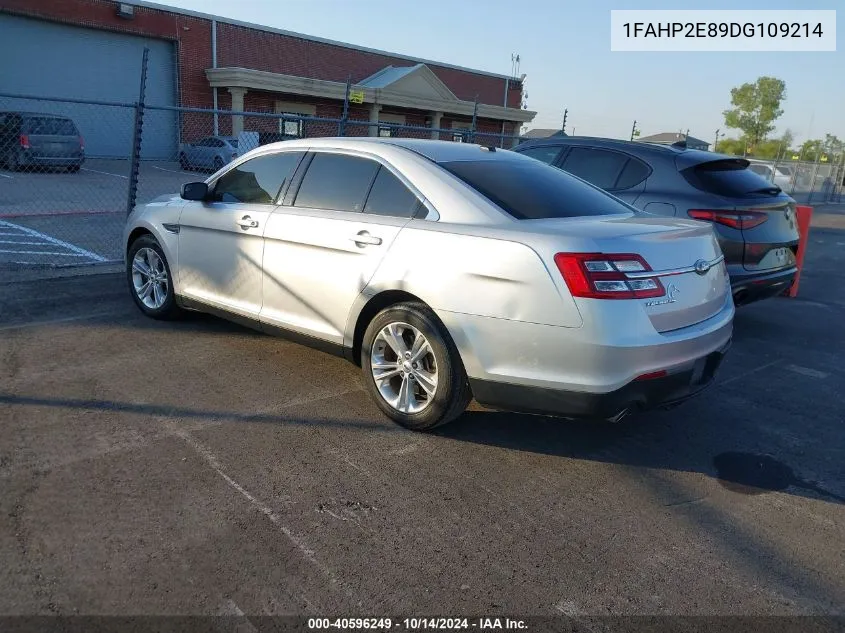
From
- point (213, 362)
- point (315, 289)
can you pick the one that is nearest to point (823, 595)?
point (315, 289)

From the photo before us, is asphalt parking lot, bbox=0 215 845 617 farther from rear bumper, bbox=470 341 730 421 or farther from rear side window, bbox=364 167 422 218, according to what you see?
rear side window, bbox=364 167 422 218

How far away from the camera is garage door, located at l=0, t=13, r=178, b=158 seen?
76.5 feet

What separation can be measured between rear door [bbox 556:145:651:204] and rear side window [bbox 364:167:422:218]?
283 cm

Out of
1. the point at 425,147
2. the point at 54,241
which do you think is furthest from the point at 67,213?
the point at 425,147

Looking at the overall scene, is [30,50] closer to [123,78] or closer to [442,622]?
[123,78]

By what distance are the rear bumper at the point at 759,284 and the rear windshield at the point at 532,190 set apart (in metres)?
1.82

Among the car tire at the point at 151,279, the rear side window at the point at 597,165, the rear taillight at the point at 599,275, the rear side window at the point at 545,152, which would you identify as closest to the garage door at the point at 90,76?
the car tire at the point at 151,279

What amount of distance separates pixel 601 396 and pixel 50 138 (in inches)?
678

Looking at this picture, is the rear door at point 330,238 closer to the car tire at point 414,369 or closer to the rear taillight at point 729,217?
→ the car tire at point 414,369

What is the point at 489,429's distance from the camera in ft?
13.1

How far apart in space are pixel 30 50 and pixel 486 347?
2619 centimetres

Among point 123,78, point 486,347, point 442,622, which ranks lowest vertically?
point 442,622

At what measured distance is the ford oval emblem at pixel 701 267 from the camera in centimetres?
359

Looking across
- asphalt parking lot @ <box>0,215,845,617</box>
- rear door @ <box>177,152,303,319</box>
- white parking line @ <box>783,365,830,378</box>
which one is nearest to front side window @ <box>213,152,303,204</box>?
rear door @ <box>177,152,303,319</box>
